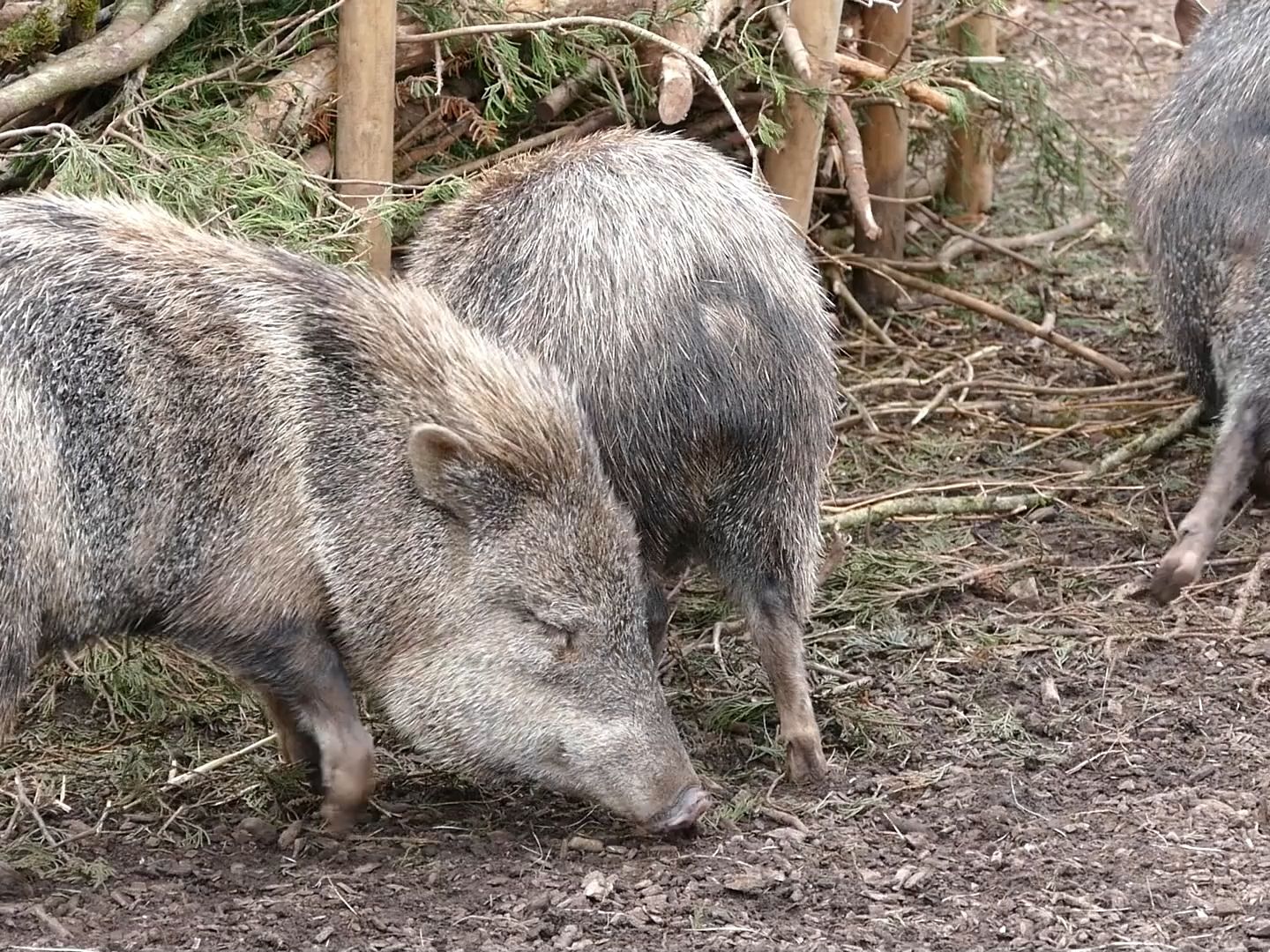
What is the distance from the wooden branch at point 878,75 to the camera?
6.11m

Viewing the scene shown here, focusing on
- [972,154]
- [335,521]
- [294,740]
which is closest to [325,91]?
[335,521]

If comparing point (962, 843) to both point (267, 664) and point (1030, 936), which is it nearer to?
point (1030, 936)

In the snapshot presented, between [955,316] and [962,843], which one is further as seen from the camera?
[955,316]

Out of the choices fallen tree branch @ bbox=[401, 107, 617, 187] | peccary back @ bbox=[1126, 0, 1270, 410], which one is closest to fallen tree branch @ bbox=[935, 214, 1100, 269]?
peccary back @ bbox=[1126, 0, 1270, 410]

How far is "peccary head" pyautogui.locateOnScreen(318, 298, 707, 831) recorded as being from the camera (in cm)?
401

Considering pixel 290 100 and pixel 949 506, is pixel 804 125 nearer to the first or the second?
pixel 949 506

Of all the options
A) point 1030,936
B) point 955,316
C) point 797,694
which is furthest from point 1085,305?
point 1030,936

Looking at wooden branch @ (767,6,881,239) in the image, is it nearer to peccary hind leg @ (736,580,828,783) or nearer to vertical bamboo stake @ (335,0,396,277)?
vertical bamboo stake @ (335,0,396,277)

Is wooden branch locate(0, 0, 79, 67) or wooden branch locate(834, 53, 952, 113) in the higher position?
wooden branch locate(0, 0, 79, 67)

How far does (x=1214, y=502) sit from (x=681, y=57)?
208cm

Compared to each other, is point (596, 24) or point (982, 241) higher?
point (596, 24)

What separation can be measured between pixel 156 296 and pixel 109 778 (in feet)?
4.27

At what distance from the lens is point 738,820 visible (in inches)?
167

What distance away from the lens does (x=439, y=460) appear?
399cm
